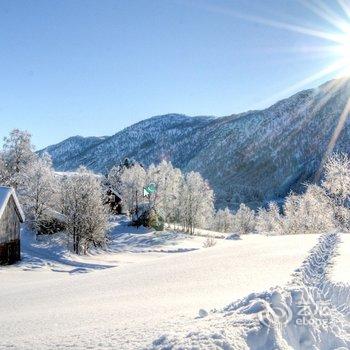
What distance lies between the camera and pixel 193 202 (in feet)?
277

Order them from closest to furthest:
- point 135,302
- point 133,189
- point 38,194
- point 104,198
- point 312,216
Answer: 1. point 135,302
2. point 38,194
3. point 104,198
4. point 312,216
5. point 133,189

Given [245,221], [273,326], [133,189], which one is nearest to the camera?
[273,326]

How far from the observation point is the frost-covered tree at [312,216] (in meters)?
61.1

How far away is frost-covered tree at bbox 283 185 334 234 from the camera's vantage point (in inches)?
2404

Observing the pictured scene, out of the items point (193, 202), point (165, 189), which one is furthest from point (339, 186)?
point (165, 189)

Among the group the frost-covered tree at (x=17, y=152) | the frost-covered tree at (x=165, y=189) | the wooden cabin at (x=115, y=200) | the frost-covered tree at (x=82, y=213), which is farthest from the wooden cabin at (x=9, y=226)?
the wooden cabin at (x=115, y=200)

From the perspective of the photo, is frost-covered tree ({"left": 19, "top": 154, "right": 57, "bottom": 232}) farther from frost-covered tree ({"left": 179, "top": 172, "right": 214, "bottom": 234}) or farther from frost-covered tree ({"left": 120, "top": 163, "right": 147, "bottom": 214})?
frost-covered tree ({"left": 179, "top": 172, "right": 214, "bottom": 234})

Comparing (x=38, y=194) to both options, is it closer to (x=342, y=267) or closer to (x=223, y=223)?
(x=342, y=267)

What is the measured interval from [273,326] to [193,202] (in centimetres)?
7881

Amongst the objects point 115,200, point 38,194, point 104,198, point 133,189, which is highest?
point 133,189

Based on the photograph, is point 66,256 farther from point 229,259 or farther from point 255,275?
point 255,275

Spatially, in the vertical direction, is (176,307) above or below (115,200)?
below

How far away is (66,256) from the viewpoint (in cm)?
4212

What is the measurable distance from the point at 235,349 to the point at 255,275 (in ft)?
25.3
